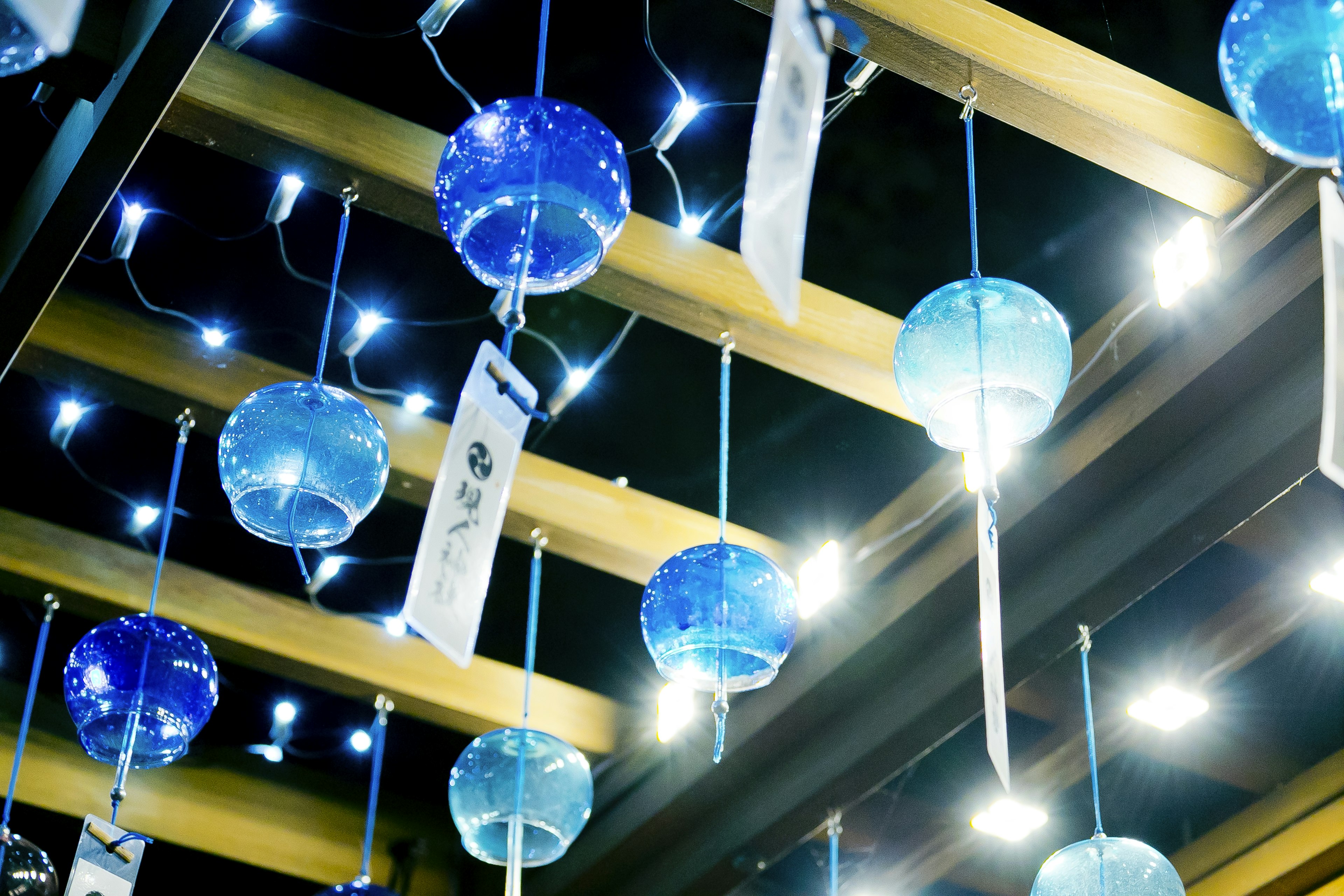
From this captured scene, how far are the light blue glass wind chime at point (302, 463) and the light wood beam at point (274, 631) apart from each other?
1482mm

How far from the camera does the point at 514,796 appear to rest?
10.3 ft

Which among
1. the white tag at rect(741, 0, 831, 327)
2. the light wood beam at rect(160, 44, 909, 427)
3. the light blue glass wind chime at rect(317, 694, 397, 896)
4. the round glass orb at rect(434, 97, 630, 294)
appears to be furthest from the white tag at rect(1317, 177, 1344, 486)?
the light blue glass wind chime at rect(317, 694, 397, 896)

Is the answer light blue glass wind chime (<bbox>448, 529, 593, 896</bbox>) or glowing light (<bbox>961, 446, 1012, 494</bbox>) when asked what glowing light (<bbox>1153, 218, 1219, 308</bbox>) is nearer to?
glowing light (<bbox>961, 446, 1012, 494</bbox>)

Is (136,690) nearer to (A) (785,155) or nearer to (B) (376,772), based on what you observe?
(B) (376,772)

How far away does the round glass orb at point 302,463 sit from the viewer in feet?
8.95

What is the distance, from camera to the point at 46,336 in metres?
3.58

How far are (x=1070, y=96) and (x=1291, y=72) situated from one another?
0.86m

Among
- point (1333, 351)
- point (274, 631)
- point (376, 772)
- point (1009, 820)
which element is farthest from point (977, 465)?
point (1009, 820)

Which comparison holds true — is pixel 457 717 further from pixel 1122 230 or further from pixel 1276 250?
pixel 1276 250

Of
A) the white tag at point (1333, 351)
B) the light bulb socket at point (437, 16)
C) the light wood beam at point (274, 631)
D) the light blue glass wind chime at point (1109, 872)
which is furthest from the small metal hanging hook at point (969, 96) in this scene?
the light wood beam at point (274, 631)

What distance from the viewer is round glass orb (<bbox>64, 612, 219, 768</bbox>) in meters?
3.14

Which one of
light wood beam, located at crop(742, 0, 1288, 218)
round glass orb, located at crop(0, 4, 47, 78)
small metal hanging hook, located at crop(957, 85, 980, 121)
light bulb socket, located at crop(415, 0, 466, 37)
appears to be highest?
light bulb socket, located at crop(415, 0, 466, 37)

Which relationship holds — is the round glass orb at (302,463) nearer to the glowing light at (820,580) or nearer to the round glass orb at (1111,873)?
the glowing light at (820,580)

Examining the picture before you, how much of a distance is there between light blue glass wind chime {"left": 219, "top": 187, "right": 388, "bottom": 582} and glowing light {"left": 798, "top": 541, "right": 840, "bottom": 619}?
1.46 metres
